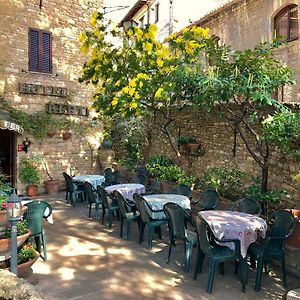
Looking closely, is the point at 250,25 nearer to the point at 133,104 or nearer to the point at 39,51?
the point at 133,104

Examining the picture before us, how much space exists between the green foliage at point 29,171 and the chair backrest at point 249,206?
8.31 m

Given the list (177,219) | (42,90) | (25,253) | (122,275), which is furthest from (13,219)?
(42,90)

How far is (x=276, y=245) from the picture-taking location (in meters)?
5.26

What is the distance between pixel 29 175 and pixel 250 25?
1130 cm

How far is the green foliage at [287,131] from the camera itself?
6.76 m

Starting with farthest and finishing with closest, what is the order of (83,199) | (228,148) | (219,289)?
(83,199) → (228,148) → (219,289)

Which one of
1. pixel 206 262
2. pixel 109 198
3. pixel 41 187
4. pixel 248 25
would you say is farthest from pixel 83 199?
pixel 248 25

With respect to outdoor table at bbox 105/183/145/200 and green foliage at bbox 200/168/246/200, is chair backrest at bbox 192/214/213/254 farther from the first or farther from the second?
green foliage at bbox 200/168/246/200

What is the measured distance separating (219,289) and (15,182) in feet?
31.5

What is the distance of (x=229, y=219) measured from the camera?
5.50 metres

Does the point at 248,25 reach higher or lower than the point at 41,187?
higher

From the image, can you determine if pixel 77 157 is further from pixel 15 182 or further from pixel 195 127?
→ pixel 195 127

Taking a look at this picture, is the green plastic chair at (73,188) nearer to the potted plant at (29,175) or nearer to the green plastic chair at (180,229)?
the potted plant at (29,175)

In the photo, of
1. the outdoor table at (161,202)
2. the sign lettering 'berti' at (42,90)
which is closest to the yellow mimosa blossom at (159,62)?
the outdoor table at (161,202)
